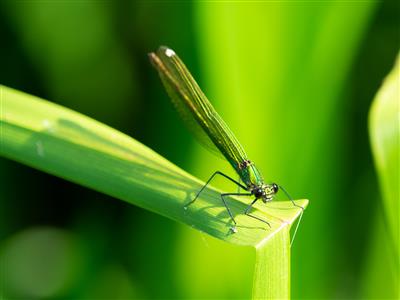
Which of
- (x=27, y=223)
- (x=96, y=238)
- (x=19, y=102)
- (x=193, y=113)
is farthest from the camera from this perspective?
(x=27, y=223)

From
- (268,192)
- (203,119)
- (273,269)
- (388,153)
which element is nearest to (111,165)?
(273,269)

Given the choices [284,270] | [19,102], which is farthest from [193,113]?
[284,270]

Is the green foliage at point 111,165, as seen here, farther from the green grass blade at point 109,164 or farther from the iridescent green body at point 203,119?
the iridescent green body at point 203,119

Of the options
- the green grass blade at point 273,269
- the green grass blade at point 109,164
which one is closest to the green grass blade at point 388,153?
the green grass blade at point 109,164

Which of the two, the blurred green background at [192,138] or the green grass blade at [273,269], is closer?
the green grass blade at [273,269]

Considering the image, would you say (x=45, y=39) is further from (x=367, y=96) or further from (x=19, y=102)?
(x=367, y=96)

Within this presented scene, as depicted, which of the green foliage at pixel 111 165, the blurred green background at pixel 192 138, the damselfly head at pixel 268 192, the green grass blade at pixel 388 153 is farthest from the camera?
the blurred green background at pixel 192 138

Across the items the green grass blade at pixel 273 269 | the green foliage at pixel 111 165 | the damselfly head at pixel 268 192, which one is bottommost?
the green grass blade at pixel 273 269
